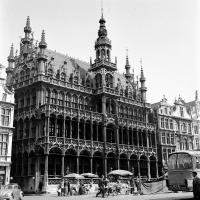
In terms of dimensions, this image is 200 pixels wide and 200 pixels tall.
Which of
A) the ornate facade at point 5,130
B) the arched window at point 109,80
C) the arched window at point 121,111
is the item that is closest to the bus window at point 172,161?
the ornate facade at point 5,130

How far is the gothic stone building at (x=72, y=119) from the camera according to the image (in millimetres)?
45156

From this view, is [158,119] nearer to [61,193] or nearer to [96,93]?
[96,93]

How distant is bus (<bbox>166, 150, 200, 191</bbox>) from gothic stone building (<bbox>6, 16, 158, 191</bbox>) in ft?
68.5

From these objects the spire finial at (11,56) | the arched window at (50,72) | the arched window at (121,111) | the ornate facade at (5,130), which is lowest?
the ornate facade at (5,130)

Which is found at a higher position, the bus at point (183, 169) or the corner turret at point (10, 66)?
the corner turret at point (10, 66)

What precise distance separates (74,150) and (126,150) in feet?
35.4

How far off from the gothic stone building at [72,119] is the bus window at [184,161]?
2137cm

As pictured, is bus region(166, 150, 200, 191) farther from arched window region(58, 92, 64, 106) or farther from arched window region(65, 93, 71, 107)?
arched window region(65, 93, 71, 107)

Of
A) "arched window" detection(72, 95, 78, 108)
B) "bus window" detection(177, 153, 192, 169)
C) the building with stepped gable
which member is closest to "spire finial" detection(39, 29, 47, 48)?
"arched window" detection(72, 95, 78, 108)

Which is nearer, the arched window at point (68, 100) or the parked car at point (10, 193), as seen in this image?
the parked car at point (10, 193)

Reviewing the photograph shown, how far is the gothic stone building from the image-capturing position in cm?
4516

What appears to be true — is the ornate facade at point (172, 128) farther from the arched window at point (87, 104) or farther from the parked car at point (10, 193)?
the parked car at point (10, 193)

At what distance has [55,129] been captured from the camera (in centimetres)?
4503

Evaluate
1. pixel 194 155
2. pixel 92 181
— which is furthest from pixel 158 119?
pixel 194 155
